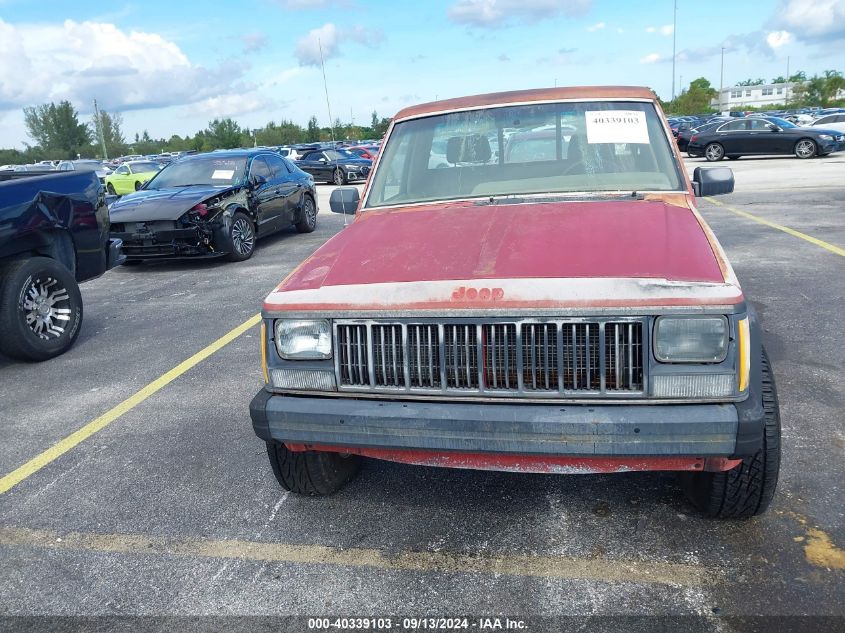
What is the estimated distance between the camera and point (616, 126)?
159 inches

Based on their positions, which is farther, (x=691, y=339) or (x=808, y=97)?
(x=808, y=97)

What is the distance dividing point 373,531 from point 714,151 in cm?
2579

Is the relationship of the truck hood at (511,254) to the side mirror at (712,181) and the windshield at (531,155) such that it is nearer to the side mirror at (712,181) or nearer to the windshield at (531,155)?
the windshield at (531,155)

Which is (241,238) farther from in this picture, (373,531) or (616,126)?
(373,531)

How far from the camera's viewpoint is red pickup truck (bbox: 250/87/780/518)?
2.57 meters

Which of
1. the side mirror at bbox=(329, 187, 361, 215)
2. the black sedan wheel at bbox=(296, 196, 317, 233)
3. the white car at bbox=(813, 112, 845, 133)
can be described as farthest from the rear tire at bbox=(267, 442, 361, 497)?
the white car at bbox=(813, 112, 845, 133)

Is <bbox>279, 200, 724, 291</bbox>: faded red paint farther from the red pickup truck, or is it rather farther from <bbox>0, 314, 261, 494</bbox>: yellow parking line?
<bbox>0, 314, 261, 494</bbox>: yellow parking line

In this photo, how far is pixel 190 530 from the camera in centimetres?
325

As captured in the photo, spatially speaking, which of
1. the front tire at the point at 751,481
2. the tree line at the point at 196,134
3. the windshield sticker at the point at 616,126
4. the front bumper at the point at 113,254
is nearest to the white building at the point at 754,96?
the tree line at the point at 196,134

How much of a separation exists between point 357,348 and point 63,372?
12.6ft

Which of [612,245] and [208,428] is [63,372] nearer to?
[208,428]

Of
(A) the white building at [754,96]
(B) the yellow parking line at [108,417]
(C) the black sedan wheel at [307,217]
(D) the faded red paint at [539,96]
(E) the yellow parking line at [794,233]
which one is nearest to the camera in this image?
(B) the yellow parking line at [108,417]

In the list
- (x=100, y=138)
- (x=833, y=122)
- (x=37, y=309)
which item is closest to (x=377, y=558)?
(x=37, y=309)

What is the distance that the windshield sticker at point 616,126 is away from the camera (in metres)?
4.01
